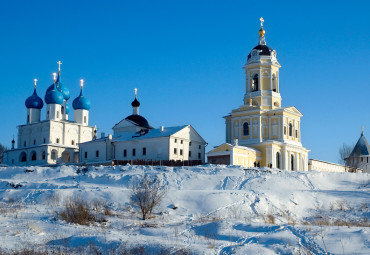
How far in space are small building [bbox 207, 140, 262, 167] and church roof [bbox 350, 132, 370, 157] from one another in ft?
59.1

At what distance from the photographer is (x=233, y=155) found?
132 ft

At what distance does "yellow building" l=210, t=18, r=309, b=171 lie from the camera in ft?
143

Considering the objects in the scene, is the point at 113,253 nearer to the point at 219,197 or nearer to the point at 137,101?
the point at 219,197

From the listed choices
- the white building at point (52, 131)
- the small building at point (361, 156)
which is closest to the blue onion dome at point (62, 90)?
the white building at point (52, 131)

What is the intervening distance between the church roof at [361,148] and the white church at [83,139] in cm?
1849

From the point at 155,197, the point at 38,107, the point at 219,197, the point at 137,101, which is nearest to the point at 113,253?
the point at 155,197

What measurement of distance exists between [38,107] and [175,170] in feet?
94.4

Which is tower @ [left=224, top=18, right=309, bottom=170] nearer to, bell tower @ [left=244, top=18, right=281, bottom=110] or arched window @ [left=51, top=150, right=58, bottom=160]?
bell tower @ [left=244, top=18, right=281, bottom=110]

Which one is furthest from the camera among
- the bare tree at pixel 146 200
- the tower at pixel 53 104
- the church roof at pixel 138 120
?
the tower at pixel 53 104

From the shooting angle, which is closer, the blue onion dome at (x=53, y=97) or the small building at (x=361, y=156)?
the blue onion dome at (x=53, y=97)

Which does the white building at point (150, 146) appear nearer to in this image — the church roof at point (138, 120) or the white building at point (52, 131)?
the church roof at point (138, 120)

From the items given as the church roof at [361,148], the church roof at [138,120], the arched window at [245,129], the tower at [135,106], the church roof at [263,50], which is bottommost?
the church roof at [361,148]

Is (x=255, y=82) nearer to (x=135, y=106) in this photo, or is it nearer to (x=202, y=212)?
Answer: (x=135, y=106)

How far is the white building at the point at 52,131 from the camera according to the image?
52062mm
